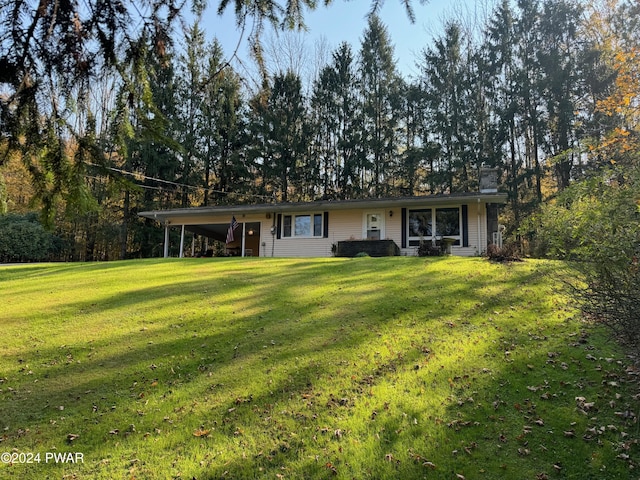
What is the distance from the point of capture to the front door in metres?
15.8

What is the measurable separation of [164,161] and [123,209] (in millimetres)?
4036

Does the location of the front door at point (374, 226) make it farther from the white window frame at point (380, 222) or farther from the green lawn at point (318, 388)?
the green lawn at point (318, 388)

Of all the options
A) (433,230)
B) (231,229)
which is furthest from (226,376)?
(231,229)

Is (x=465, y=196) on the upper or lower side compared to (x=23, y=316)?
upper

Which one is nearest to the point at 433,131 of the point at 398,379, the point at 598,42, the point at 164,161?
the point at 598,42

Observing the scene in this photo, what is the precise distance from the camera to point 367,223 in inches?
631

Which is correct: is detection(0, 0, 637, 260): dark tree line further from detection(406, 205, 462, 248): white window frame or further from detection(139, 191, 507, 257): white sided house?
detection(406, 205, 462, 248): white window frame

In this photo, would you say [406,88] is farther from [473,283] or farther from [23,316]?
[23,316]

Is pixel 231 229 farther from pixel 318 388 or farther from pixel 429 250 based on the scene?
pixel 318 388

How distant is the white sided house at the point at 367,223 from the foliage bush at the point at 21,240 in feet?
34.6

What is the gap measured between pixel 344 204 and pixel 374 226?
1.50 meters

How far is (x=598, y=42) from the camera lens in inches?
821

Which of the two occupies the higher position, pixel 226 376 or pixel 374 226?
pixel 374 226

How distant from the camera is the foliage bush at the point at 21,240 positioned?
75.2 ft
